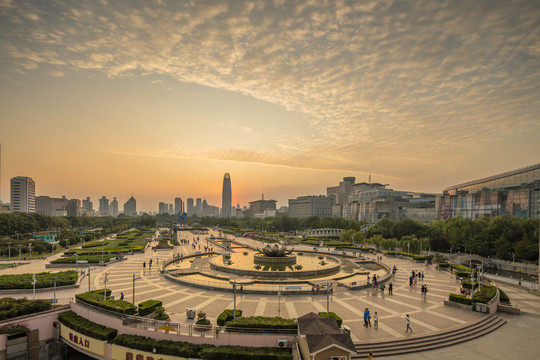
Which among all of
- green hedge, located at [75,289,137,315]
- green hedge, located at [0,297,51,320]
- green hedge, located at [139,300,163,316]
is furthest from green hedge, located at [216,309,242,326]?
green hedge, located at [0,297,51,320]

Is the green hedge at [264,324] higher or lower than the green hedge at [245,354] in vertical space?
higher

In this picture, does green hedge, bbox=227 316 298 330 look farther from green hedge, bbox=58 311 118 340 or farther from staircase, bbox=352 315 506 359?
green hedge, bbox=58 311 118 340

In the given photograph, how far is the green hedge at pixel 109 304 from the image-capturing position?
74.9 ft

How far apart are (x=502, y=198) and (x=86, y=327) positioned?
4371 inches

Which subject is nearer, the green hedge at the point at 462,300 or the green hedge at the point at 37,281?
the green hedge at the point at 462,300

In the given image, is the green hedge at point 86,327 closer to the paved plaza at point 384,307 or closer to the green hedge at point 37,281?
the paved plaza at point 384,307

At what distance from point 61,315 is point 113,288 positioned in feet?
27.0

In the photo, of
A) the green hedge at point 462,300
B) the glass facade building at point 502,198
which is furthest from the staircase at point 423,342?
the glass facade building at point 502,198

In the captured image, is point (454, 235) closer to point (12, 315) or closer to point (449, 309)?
point (449, 309)

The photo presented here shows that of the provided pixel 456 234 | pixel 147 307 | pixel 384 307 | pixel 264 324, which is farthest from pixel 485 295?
pixel 456 234

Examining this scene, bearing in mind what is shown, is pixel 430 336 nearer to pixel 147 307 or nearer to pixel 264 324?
pixel 264 324

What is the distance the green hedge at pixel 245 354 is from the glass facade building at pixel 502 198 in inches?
3784

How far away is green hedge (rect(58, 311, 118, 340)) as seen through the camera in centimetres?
2122

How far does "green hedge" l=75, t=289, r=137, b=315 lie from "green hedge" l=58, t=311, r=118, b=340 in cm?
123
